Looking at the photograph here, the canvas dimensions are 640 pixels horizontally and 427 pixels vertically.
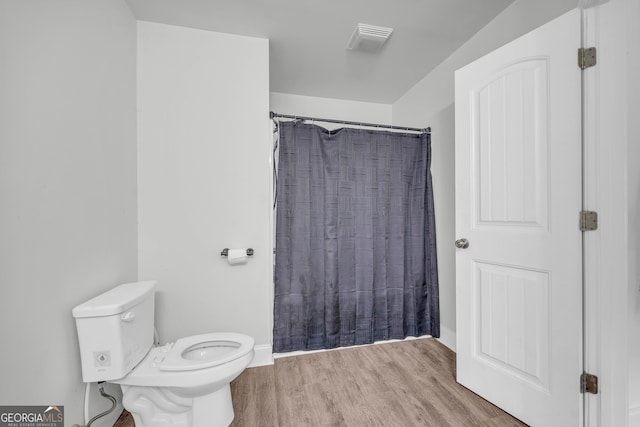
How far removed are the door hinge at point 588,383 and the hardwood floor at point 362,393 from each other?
0.40m

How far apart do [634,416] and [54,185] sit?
2.66 meters

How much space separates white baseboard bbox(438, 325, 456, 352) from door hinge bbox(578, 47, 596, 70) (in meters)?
1.89

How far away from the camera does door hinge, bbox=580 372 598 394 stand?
3.59 ft

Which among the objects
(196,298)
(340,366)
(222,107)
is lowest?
(340,366)

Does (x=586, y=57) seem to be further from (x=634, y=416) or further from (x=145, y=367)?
(x=145, y=367)

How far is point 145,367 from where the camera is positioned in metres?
1.25

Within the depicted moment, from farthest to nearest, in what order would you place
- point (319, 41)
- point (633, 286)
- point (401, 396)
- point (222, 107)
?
point (319, 41) < point (222, 107) < point (401, 396) < point (633, 286)

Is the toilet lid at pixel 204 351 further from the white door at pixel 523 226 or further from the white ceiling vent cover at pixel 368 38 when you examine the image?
the white ceiling vent cover at pixel 368 38

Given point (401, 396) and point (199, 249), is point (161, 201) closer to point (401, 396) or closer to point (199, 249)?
point (199, 249)

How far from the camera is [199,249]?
72.7 inches

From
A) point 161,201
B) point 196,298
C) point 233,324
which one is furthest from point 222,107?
point 233,324

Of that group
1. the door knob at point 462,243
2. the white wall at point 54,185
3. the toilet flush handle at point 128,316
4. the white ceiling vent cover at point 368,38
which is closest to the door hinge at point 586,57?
the door knob at point 462,243

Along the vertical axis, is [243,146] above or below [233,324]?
above

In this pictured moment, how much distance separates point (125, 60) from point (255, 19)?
869 mm
